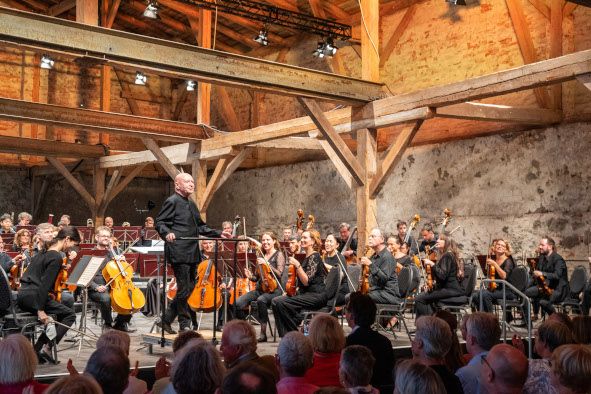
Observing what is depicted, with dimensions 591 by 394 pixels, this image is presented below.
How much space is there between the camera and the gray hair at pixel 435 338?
140 inches

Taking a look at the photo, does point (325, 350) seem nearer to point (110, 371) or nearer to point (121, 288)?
point (110, 371)

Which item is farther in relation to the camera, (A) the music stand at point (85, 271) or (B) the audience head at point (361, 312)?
(A) the music stand at point (85, 271)

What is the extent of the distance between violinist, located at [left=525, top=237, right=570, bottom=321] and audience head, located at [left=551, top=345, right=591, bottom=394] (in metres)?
6.48

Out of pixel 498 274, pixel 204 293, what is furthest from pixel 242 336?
pixel 498 274

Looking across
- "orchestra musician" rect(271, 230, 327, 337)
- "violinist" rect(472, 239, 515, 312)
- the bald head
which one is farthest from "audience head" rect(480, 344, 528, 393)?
"violinist" rect(472, 239, 515, 312)

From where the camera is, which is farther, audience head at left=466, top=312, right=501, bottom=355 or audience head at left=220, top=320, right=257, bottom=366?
audience head at left=466, top=312, right=501, bottom=355

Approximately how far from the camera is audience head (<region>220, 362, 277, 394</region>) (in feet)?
7.74

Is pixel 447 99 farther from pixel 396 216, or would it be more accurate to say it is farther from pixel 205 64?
→ pixel 396 216

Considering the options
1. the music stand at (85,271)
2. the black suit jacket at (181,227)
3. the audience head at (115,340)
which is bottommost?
the audience head at (115,340)

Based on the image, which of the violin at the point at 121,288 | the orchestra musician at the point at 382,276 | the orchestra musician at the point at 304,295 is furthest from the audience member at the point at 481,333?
the violin at the point at 121,288

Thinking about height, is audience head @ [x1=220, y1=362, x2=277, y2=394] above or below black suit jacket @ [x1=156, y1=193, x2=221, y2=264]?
below

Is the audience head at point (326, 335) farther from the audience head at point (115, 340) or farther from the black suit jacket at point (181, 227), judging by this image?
the black suit jacket at point (181, 227)

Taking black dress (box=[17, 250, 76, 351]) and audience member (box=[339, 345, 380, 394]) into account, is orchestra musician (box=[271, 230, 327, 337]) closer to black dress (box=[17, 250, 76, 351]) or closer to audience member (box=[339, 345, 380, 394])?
black dress (box=[17, 250, 76, 351])

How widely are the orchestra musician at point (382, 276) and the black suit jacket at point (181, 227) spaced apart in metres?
2.16
